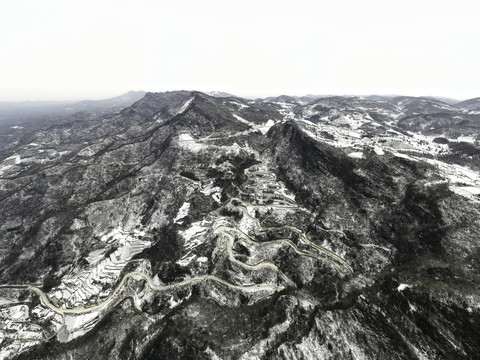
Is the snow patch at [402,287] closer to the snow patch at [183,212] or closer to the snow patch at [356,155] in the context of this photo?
the snow patch at [356,155]

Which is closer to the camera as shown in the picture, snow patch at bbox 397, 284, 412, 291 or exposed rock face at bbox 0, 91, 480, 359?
exposed rock face at bbox 0, 91, 480, 359

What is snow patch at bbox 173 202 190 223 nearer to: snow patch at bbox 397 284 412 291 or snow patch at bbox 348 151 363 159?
snow patch at bbox 397 284 412 291

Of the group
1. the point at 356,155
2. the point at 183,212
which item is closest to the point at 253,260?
the point at 183,212

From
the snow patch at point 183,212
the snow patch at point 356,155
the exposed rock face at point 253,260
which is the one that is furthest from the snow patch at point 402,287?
the snow patch at point 183,212

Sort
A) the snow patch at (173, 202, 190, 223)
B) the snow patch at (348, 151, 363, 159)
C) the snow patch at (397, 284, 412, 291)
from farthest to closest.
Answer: the snow patch at (348, 151, 363, 159)
the snow patch at (173, 202, 190, 223)
the snow patch at (397, 284, 412, 291)

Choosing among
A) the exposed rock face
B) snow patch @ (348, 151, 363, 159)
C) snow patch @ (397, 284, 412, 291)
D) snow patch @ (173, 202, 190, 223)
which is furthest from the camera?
snow patch @ (348, 151, 363, 159)

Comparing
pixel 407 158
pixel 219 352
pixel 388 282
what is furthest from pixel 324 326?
pixel 407 158

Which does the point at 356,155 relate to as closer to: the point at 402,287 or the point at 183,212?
the point at 402,287

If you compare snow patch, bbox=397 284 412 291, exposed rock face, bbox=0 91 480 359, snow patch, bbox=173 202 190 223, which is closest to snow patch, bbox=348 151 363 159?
exposed rock face, bbox=0 91 480 359

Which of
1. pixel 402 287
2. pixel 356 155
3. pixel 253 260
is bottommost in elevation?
pixel 253 260
